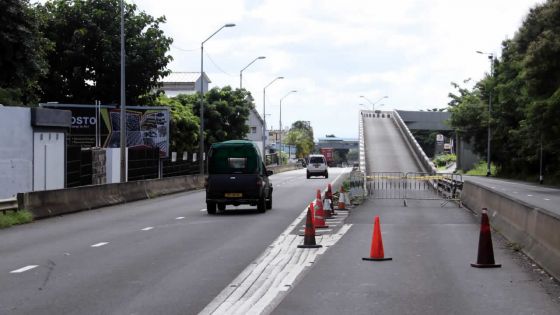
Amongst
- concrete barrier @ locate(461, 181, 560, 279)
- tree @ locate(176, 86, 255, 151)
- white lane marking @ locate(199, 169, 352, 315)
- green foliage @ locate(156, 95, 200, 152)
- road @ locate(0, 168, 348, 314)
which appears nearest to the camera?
white lane marking @ locate(199, 169, 352, 315)

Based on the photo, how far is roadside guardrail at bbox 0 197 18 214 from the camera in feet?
68.7

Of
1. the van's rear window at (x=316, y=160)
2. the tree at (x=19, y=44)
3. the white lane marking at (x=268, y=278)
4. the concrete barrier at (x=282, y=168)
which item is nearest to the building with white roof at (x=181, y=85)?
the concrete barrier at (x=282, y=168)

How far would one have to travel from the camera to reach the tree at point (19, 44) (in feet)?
113

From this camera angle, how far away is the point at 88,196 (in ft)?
87.9

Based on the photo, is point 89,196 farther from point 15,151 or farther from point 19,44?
point 19,44

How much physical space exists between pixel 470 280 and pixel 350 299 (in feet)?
7.71

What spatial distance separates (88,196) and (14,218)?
6011 mm

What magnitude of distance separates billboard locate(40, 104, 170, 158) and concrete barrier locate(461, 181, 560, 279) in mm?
29456

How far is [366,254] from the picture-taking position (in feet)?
45.3

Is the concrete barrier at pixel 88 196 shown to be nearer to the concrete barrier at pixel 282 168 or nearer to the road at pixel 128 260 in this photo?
the road at pixel 128 260

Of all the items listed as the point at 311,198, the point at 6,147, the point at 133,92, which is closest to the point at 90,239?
the point at 6,147

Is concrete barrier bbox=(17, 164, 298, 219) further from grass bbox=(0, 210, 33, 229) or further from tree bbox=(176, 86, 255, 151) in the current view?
tree bbox=(176, 86, 255, 151)

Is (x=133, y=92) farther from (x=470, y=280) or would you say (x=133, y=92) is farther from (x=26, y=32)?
(x=470, y=280)

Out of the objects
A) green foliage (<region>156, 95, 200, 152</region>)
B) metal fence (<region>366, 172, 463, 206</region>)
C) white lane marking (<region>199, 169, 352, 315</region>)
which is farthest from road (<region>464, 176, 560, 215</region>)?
green foliage (<region>156, 95, 200, 152</region>)
